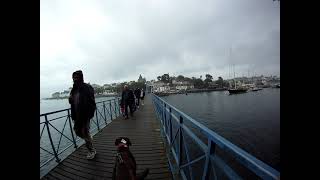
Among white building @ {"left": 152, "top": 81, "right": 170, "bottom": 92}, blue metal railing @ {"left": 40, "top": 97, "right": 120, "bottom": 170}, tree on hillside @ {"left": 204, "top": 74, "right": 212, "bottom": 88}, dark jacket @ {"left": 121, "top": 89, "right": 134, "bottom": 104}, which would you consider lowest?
blue metal railing @ {"left": 40, "top": 97, "right": 120, "bottom": 170}

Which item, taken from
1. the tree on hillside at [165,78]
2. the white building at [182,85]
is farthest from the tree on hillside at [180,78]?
the tree on hillside at [165,78]

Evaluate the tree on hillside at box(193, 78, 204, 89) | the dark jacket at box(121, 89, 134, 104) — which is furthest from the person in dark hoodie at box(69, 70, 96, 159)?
the tree on hillside at box(193, 78, 204, 89)

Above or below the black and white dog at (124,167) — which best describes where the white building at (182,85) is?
above

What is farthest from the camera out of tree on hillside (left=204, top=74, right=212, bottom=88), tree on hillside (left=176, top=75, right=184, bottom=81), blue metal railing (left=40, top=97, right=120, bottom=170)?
tree on hillside (left=176, top=75, right=184, bottom=81)

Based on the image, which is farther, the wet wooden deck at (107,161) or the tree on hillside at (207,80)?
the tree on hillside at (207,80)

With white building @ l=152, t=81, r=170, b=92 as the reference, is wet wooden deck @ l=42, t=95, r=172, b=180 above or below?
below

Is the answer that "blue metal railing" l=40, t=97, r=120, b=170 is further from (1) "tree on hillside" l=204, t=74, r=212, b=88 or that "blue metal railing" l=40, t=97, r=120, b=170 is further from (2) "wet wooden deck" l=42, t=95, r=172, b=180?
(1) "tree on hillside" l=204, t=74, r=212, b=88

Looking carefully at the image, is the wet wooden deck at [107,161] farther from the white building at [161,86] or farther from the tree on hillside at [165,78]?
the tree on hillside at [165,78]

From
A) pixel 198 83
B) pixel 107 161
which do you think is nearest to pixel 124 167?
pixel 107 161

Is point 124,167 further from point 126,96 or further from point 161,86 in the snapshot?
point 161,86

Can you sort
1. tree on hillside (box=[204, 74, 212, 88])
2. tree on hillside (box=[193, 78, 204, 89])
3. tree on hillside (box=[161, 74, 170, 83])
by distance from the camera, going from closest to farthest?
tree on hillside (box=[161, 74, 170, 83]) → tree on hillside (box=[193, 78, 204, 89]) → tree on hillside (box=[204, 74, 212, 88])
